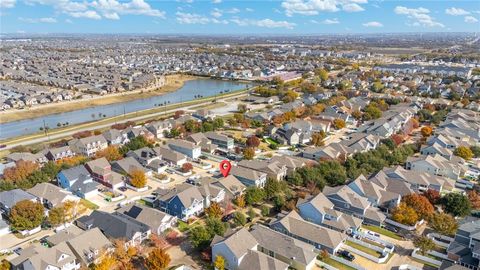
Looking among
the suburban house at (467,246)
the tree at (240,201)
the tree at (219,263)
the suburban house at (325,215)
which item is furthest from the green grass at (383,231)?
the tree at (219,263)

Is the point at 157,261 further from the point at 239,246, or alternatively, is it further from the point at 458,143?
the point at 458,143

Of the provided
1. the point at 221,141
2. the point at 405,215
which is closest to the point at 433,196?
the point at 405,215

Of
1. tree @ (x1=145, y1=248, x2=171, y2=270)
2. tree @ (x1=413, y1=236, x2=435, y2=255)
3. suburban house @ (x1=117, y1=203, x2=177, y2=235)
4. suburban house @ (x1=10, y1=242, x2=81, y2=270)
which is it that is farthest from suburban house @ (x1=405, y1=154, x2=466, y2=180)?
suburban house @ (x1=10, y1=242, x2=81, y2=270)

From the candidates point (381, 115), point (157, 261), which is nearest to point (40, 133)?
point (157, 261)

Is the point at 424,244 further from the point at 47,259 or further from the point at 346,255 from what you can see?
the point at 47,259

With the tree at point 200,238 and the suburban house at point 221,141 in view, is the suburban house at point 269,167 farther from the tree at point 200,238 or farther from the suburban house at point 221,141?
the tree at point 200,238

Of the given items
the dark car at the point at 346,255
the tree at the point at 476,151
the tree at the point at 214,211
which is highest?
the tree at the point at 476,151

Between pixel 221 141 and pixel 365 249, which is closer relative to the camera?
pixel 365 249
